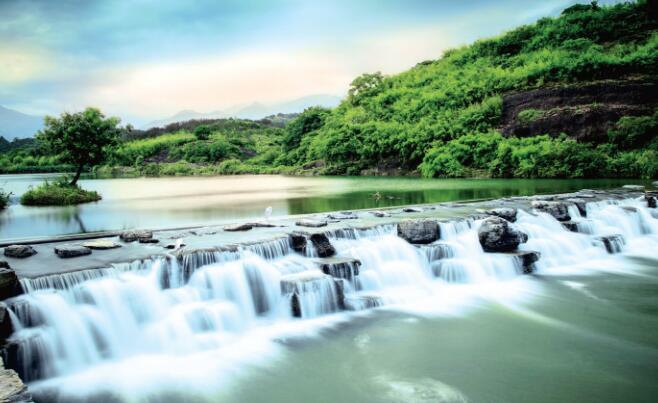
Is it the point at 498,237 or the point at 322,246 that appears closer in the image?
the point at 322,246

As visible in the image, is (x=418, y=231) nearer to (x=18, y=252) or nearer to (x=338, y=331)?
(x=338, y=331)

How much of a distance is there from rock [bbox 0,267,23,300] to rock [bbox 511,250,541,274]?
407 inches

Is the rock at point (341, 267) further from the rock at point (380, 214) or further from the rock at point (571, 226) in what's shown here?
the rock at point (571, 226)

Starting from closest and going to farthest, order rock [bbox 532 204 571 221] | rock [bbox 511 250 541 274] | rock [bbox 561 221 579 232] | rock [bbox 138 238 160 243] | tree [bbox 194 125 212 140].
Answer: rock [bbox 138 238 160 243] → rock [bbox 511 250 541 274] → rock [bbox 561 221 579 232] → rock [bbox 532 204 571 221] → tree [bbox 194 125 212 140]

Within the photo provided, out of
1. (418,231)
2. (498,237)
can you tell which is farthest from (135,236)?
(498,237)

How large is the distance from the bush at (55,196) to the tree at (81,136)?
144 centimetres

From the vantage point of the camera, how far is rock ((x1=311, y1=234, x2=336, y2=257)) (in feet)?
33.1

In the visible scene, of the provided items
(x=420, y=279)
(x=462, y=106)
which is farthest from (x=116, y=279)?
(x=462, y=106)

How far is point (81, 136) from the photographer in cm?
2438

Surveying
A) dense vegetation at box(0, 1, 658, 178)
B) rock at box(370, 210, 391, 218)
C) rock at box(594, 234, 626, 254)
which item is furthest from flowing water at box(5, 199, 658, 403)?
dense vegetation at box(0, 1, 658, 178)

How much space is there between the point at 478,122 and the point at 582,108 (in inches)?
371

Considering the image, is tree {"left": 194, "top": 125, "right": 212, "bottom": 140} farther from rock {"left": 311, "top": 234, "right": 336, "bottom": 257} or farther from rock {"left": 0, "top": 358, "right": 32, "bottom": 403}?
rock {"left": 0, "top": 358, "right": 32, "bottom": 403}

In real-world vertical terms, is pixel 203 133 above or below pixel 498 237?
above

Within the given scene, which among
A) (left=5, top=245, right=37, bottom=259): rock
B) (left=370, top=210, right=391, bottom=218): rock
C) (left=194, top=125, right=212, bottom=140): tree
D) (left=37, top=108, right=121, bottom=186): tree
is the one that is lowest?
(left=370, top=210, right=391, bottom=218): rock
